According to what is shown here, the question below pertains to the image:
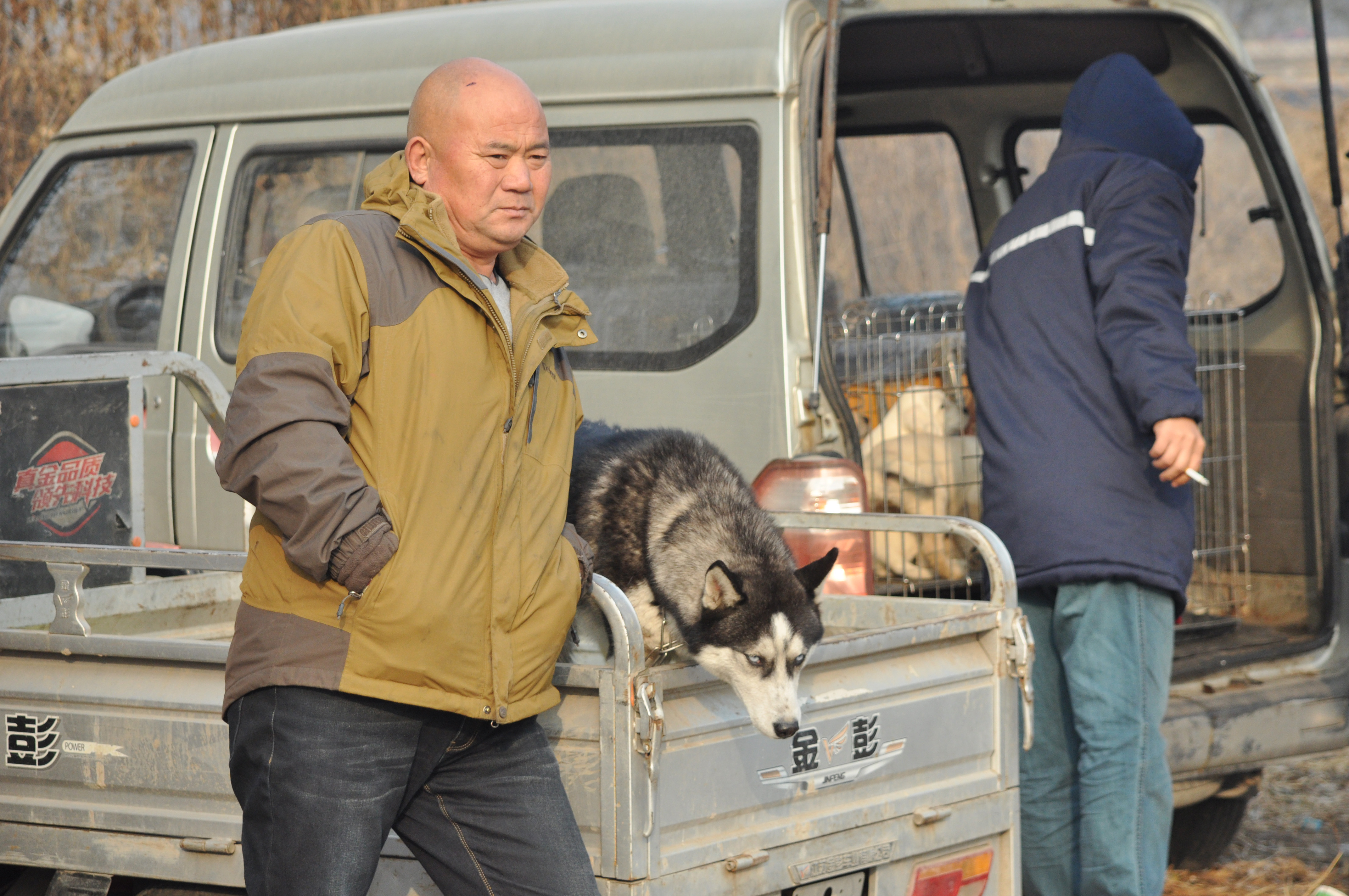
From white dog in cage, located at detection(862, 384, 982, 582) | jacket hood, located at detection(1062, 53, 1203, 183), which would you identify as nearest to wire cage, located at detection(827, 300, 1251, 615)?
white dog in cage, located at detection(862, 384, 982, 582)

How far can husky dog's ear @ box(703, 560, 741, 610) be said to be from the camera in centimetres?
336

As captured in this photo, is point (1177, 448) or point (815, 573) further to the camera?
point (1177, 448)

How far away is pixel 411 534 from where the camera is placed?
8.00ft

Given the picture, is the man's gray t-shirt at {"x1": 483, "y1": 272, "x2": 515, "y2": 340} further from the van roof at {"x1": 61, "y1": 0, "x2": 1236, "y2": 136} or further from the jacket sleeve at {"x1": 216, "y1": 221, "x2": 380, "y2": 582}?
the van roof at {"x1": 61, "y1": 0, "x2": 1236, "y2": 136}

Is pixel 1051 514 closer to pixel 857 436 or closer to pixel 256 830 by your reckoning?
pixel 857 436

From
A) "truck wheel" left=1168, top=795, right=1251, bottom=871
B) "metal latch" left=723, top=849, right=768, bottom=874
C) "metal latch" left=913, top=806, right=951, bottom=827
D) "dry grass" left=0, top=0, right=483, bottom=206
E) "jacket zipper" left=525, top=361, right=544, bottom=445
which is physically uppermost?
"dry grass" left=0, top=0, right=483, bottom=206

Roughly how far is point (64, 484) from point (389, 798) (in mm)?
2241

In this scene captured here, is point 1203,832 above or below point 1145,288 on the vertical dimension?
below

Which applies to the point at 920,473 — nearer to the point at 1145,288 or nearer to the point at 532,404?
the point at 1145,288

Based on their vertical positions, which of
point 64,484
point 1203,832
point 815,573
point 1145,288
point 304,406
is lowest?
point 1203,832

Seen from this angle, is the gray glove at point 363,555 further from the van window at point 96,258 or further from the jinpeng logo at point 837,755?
the van window at point 96,258

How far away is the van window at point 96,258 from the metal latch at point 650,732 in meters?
3.15

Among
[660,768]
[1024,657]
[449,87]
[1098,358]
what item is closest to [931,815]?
[1024,657]

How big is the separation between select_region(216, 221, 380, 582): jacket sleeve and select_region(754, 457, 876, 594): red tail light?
173 cm
